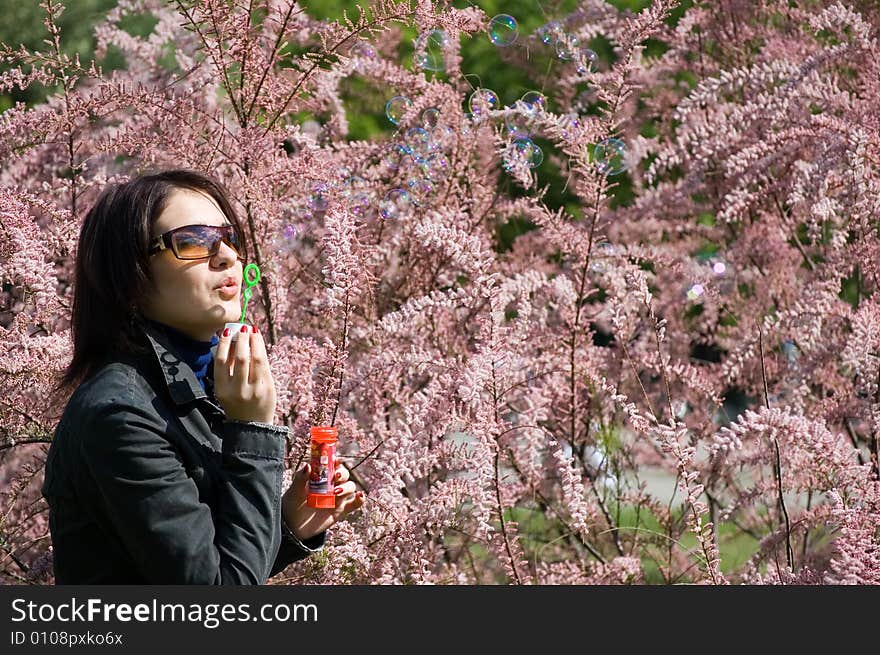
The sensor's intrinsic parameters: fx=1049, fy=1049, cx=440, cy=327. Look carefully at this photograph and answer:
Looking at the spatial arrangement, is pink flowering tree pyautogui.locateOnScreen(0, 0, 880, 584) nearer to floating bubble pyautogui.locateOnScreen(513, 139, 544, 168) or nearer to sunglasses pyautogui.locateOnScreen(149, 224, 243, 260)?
floating bubble pyautogui.locateOnScreen(513, 139, 544, 168)

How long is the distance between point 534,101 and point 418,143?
0.45 m

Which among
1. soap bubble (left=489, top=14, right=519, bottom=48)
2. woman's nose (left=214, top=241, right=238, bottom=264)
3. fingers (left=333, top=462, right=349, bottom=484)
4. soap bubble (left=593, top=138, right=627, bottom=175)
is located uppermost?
soap bubble (left=489, top=14, right=519, bottom=48)

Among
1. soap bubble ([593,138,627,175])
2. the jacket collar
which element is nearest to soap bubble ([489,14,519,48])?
soap bubble ([593,138,627,175])

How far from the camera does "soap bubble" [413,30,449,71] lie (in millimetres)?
3721

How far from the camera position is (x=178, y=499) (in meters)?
1.55

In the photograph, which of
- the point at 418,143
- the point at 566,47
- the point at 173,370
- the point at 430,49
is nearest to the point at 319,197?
the point at 418,143

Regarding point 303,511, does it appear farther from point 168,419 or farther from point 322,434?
point 168,419

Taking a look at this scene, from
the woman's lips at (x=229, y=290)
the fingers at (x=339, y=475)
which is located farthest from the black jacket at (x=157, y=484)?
the fingers at (x=339, y=475)

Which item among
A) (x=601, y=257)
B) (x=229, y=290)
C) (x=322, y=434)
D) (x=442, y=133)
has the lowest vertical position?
(x=322, y=434)

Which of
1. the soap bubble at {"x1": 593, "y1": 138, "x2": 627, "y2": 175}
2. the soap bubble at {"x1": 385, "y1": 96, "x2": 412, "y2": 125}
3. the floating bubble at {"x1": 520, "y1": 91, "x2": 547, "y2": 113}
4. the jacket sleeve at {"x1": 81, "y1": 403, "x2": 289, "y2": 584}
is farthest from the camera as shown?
the soap bubble at {"x1": 385, "y1": 96, "x2": 412, "y2": 125}

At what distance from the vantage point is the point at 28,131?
3406 mm

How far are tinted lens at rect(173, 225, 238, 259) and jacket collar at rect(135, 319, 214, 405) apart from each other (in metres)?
0.14

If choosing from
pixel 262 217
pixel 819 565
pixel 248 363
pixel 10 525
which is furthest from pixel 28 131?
pixel 819 565

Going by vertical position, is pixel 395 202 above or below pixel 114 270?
above
